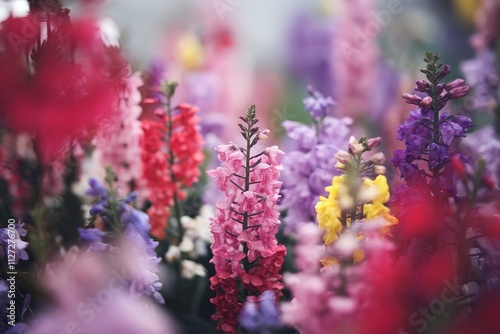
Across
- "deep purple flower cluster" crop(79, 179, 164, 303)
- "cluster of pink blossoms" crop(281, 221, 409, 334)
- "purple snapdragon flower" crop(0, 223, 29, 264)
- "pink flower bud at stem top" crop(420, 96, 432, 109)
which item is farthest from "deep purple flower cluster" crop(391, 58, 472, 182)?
"purple snapdragon flower" crop(0, 223, 29, 264)

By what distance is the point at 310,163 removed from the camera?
2.53 feet

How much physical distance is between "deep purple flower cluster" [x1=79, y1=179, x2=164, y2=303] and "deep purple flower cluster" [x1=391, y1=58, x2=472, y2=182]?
0.29 metres

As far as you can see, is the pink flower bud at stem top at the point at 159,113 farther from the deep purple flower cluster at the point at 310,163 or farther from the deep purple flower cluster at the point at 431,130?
the deep purple flower cluster at the point at 431,130

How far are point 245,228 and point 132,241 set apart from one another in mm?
130

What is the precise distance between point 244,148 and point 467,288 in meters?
0.28

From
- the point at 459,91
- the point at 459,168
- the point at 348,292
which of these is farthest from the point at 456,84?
the point at 348,292

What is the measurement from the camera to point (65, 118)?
0.74m

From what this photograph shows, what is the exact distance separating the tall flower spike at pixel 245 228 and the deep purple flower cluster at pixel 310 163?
108 mm

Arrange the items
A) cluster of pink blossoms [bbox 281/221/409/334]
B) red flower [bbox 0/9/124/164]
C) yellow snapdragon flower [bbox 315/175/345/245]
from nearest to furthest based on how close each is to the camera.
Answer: cluster of pink blossoms [bbox 281/221/409/334], yellow snapdragon flower [bbox 315/175/345/245], red flower [bbox 0/9/124/164]

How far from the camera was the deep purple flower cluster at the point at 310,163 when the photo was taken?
2.50 ft

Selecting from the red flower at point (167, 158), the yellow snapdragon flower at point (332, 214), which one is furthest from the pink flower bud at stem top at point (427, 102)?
the red flower at point (167, 158)

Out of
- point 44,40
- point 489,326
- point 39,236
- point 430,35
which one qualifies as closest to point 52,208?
point 39,236

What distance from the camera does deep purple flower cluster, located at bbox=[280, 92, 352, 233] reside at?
762mm

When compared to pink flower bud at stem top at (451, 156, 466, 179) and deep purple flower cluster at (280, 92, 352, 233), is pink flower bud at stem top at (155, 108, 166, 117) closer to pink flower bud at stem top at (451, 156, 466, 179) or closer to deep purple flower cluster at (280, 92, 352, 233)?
deep purple flower cluster at (280, 92, 352, 233)
